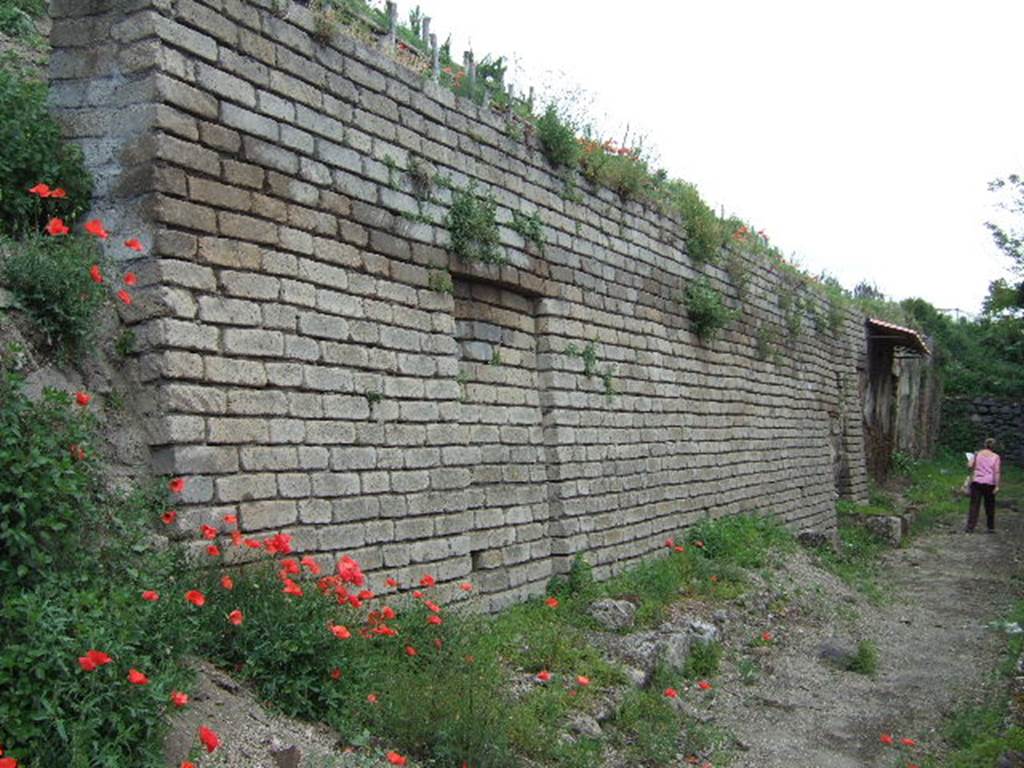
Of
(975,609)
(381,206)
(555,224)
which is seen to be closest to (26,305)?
(381,206)

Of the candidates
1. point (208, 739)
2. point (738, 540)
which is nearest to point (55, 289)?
point (208, 739)

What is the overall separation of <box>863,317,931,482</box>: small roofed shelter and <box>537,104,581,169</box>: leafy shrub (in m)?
10.3

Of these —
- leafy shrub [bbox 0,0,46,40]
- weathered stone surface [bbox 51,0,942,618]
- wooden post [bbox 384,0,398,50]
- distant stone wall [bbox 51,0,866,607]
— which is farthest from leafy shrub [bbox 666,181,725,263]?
leafy shrub [bbox 0,0,46,40]

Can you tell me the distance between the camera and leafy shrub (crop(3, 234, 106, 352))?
3725 mm

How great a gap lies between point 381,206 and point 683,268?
448 centimetres

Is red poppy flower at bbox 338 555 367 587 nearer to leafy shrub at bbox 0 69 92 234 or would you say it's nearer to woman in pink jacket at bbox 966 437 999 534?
leafy shrub at bbox 0 69 92 234

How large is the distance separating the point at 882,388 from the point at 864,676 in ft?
38.6

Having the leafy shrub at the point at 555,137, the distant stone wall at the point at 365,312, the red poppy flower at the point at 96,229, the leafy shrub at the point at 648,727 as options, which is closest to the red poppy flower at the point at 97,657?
the distant stone wall at the point at 365,312

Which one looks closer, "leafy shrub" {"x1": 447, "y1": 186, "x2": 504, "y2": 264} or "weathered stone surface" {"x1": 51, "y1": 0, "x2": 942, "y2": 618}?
"weathered stone surface" {"x1": 51, "y1": 0, "x2": 942, "y2": 618}

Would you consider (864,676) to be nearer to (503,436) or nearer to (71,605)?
(503,436)

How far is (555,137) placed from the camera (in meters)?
7.12

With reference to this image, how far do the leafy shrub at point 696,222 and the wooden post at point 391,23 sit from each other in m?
4.02

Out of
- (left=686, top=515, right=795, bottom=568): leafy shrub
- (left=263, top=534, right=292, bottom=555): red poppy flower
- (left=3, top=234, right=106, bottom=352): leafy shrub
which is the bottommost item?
(left=686, top=515, right=795, bottom=568): leafy shrub

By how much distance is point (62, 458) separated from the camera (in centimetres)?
320
